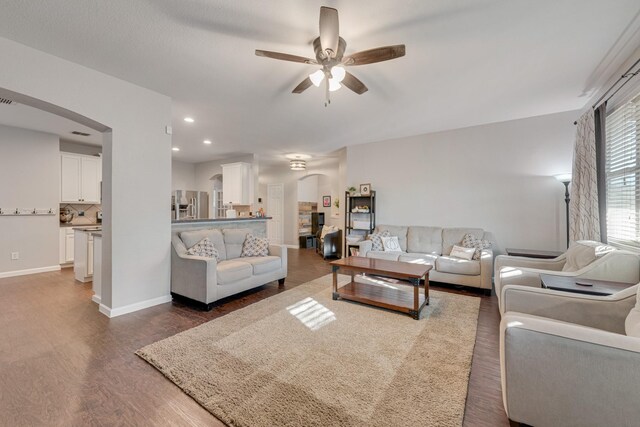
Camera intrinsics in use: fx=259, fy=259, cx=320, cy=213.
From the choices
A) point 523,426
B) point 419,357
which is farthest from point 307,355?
point 523,426

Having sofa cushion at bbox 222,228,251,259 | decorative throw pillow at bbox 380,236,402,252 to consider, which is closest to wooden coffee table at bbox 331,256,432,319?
decorative throw pillow at bbox 380,236,402,252

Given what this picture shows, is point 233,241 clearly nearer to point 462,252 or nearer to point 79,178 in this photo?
point 462,252

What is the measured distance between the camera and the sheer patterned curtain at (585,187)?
3.03m

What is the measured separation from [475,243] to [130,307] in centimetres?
499

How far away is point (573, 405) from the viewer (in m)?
1.28

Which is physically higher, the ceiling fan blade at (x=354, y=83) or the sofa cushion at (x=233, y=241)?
the ceiling fan blade at (x=354, y=83)

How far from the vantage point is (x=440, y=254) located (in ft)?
15.1

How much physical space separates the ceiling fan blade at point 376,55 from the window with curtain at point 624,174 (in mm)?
2476

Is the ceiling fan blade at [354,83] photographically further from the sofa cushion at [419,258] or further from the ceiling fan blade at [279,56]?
the sofa cushion at [419,258]

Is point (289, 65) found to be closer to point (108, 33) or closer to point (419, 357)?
point (108, 33)

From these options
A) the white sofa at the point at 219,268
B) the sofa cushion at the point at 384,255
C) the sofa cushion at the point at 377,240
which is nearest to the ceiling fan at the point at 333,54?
the white sofa at the point at 219,268

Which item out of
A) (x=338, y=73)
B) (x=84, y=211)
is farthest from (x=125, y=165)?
(x=84, y=211)

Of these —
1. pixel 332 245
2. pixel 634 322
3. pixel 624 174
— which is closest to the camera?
pixel 634 322

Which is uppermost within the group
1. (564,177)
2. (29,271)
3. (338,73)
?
(338,73)
